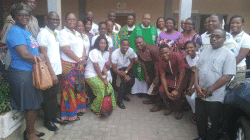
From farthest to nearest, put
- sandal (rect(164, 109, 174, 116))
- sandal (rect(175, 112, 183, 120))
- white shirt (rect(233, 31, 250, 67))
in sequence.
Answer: sandal (rect(164, 109, 174, 116)), sandal (rect(175, 112, 183, 120)), white shirt (rect(233, 31, 250, 67))

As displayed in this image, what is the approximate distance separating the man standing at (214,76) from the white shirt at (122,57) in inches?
70.9

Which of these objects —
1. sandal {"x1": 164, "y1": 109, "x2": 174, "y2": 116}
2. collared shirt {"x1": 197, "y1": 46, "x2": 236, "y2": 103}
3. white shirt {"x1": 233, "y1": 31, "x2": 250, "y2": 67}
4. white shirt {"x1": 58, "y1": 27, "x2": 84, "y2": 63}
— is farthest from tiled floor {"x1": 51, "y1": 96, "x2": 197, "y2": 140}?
white shirt {"x1": 233, "y1": 31, "x2": 250, "y2": 67}

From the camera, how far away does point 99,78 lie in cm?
361

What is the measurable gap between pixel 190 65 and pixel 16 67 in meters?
2.82

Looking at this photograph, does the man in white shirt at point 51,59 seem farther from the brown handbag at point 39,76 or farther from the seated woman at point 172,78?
the seated woman at point 172,78

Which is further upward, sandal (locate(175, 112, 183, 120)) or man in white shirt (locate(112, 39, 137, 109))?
man in white shirt (locate(112, 39, 137, 109))

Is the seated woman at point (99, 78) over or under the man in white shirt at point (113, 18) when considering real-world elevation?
under

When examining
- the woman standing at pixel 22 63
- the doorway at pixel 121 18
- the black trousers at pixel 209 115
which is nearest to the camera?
the woman standing at pixel 22 63

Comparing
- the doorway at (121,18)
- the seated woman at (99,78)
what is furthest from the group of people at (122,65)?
the doorway at (121,18)

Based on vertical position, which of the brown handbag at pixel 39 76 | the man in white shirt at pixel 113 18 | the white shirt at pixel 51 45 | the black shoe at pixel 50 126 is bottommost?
the black shoe at pixel 50 126

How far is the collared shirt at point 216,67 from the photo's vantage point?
229cm

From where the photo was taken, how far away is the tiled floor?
9.86 ft

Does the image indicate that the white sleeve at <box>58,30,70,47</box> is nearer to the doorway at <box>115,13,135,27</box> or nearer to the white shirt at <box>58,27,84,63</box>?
the white shirt at <box>58,27,84,63</box>

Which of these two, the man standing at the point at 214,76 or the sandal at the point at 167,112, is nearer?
the man standing at the point at 214,76
